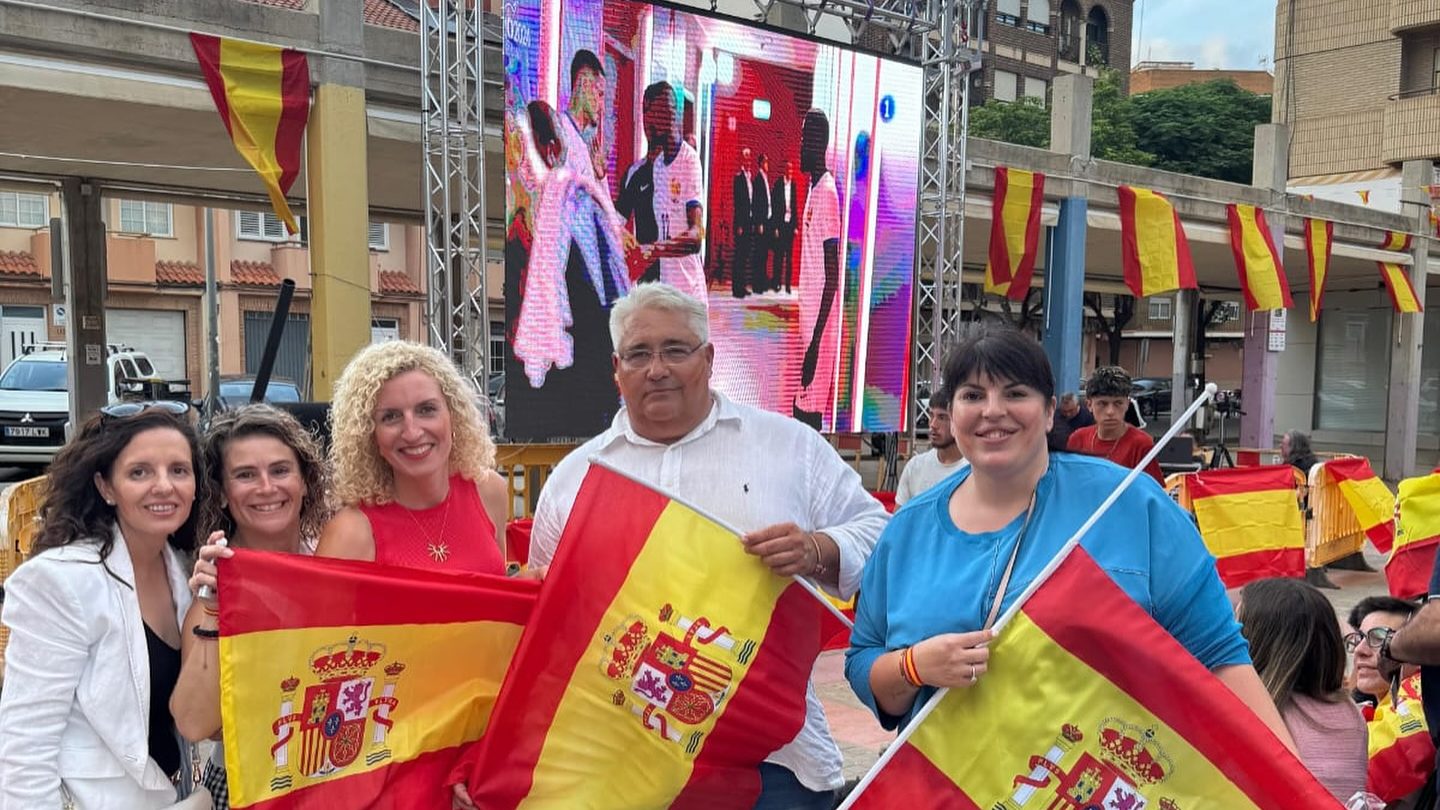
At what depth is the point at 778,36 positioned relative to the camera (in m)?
9.85

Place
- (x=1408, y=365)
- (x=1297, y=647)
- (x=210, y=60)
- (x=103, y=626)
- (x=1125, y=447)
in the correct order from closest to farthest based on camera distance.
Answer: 1. (x=103, y=626)
2. (x=1297, y=647)
3. (x=1125, y=447)
4. (x=210, y=60)
5. (x=1408, y=365)

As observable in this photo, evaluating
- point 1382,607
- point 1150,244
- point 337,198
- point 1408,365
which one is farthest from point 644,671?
point 1408,365

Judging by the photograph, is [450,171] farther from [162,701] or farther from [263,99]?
[162,701]

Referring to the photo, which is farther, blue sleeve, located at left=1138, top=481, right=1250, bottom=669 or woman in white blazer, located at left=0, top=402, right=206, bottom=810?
woman in white blazer, located at left=0, top=402, right=206, bottom=810

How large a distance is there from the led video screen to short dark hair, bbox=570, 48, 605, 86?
13 millimetres

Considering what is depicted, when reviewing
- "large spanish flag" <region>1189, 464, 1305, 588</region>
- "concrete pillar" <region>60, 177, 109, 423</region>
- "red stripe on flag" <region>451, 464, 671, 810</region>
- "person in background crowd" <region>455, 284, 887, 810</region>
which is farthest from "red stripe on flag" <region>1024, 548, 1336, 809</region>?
"concrete pillar" <region>60, 177, 109, 423</region>

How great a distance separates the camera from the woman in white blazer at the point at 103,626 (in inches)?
89.6

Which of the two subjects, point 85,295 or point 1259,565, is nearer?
point 1259,565

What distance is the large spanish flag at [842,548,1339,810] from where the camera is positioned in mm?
2014

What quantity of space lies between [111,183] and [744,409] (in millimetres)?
13807

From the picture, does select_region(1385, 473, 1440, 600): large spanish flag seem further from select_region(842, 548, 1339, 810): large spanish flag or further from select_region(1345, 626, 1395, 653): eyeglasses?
select_region(842, 548, 1339, 810): large spanish flag

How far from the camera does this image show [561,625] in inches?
103

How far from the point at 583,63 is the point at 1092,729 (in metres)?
7.51

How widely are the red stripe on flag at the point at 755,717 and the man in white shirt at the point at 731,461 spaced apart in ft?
0.22
